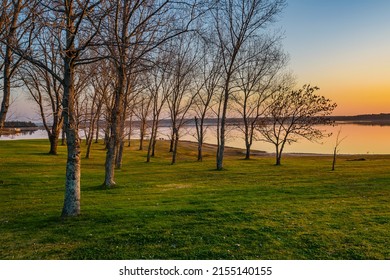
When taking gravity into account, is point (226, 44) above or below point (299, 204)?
above

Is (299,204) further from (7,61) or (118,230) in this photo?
(7,61)

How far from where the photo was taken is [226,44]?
25125mm

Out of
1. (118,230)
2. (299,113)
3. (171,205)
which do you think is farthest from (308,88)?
(118,230)

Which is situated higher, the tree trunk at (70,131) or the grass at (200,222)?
the tree trunk at (70,131)

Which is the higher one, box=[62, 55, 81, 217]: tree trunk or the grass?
box=[62, 55, 81, 217]: tree trunk

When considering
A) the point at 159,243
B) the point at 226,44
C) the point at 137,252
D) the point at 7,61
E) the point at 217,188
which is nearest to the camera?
the point at 137,252

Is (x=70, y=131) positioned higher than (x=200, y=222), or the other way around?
(x=70, y=131)

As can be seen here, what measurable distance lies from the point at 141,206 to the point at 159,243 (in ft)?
12.2

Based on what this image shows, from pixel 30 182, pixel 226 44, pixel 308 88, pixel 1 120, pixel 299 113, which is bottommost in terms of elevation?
pixel 30 182

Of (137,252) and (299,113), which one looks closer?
(137,252)

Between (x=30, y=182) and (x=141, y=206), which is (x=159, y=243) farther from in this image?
(x=30, y=182)

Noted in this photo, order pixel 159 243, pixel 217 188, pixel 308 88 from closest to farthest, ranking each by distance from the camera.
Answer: pixel 159 243
pixel 217 188
pixel 308 88

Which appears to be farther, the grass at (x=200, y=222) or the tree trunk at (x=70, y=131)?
the tree trunk at (x=70, y=131)

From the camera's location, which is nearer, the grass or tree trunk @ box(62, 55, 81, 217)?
the grass
